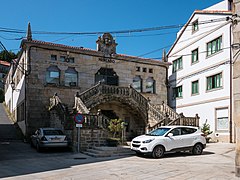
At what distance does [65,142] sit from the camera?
15703 mm

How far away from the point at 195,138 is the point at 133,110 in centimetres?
982

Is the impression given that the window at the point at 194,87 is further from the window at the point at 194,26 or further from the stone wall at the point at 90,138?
the stone wall at the point at 90,138

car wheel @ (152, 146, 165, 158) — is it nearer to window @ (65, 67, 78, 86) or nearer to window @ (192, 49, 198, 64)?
window @ (65, 67, 78, 86)

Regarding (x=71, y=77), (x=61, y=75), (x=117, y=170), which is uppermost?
(x=61, y=75)

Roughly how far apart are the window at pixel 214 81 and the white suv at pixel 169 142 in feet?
28.1

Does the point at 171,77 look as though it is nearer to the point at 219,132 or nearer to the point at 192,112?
the point at 192,112

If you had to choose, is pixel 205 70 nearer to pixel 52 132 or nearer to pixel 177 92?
pixel 177 92

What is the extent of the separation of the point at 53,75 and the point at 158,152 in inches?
479

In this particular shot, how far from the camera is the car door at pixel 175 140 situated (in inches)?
529

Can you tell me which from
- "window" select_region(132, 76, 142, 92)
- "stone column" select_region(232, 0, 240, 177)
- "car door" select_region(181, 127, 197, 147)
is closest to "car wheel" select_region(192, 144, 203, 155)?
"car door" select_region(181, 127, 197, 147)

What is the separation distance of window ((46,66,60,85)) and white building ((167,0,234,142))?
487 inches

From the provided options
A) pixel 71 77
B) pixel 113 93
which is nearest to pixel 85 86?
pixel 71 77

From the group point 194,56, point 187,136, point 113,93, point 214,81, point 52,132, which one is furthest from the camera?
point 194,56

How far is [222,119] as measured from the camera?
68.6ft
